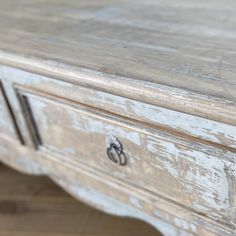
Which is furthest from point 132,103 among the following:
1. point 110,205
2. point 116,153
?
point 110,205

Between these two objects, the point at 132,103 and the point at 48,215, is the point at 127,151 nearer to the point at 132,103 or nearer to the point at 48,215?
the point at 132,103

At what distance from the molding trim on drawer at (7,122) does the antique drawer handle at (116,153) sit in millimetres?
234

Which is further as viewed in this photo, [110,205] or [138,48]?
[110,205]

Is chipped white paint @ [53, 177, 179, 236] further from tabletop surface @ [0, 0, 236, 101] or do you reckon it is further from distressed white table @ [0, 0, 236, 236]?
tabletop surface @ [0, 0, 236, 101]

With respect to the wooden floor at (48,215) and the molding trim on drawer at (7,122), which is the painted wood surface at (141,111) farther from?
the wooden floor at (48,215)

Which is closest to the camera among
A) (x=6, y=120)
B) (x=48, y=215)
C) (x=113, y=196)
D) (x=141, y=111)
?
(x=141, y=111)

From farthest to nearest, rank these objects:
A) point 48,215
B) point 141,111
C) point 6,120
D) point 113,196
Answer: point 48,215 < point 6,120 < point 113,196 < point 141,111

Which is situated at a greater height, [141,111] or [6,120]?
[141,111]

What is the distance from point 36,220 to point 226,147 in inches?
26.8

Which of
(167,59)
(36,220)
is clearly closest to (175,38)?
(167,59)

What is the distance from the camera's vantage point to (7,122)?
812 mm

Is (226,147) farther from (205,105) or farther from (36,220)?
(36,220)

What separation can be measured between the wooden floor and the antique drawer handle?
0.37 meters

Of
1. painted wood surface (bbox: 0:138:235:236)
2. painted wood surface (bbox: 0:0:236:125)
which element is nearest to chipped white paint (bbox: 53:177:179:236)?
painted wood surface (bbox: 0:138:235:236)
